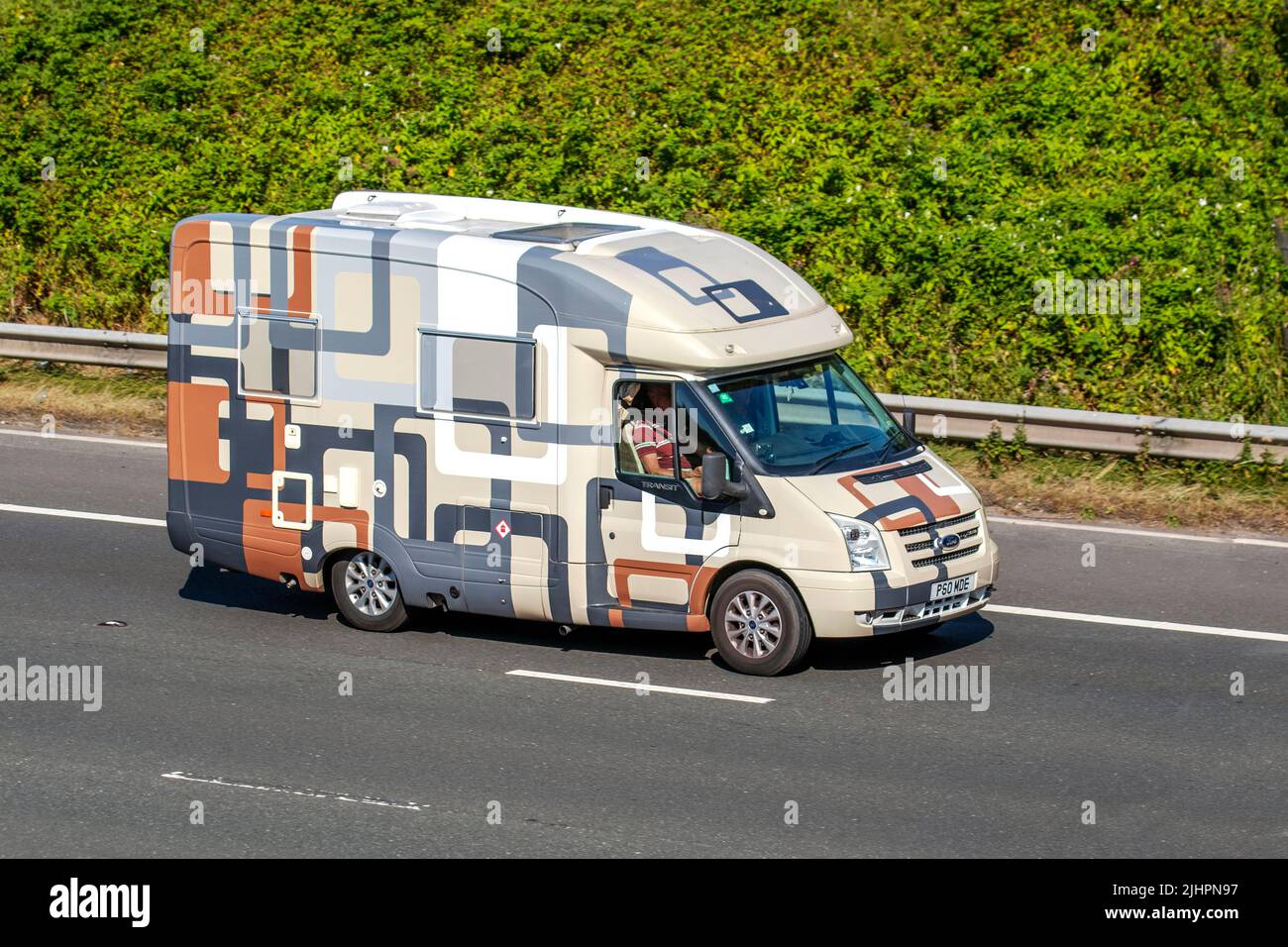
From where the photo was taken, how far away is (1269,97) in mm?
20672

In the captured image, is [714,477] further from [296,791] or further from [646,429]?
[296,791]

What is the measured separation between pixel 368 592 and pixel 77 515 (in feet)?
14.0

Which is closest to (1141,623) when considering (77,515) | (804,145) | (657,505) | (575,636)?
(657,505)

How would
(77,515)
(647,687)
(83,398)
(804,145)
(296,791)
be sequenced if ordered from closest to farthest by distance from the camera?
(296,791)
(647,687)
(77,515)
(83,398)
(804,145)

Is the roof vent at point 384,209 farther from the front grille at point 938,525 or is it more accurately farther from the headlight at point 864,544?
the front grille at point 938,525

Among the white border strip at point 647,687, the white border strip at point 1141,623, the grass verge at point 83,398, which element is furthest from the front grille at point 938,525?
the grass verge at point 83,398

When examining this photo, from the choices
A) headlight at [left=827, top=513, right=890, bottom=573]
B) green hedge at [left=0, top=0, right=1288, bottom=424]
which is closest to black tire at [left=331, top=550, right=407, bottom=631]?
headlight at [left=827, top=513, right=890, bottom=573]

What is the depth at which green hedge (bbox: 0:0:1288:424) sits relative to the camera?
56.8 feet

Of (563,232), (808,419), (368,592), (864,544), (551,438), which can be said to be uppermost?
(563,232)

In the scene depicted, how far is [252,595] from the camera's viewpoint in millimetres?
13453

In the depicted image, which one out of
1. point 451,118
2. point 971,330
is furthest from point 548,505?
point 451,118

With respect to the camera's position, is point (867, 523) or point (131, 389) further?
point (131, 389)

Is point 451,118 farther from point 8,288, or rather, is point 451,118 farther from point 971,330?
point 971,330

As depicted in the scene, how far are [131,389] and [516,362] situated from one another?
9.18m
